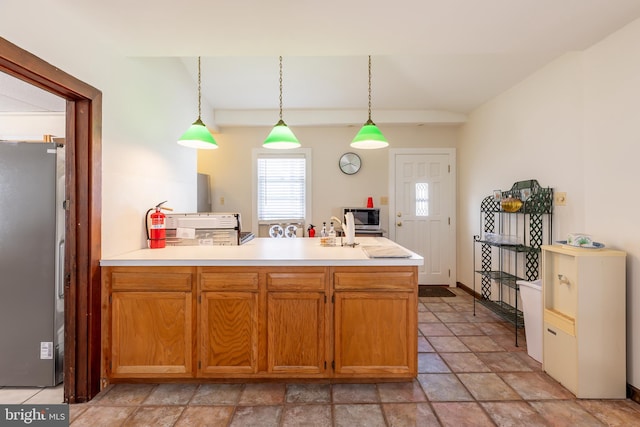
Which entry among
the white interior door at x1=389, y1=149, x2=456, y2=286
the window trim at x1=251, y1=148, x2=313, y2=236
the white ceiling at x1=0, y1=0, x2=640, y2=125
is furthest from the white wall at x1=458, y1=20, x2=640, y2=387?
the window trim at x1=251, y1=148, x2=313, y2=236

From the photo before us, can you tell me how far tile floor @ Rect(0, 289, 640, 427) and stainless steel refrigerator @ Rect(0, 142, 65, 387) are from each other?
0.78 feet

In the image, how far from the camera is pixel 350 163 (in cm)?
462

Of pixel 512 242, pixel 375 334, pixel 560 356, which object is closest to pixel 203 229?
pixel 375 334

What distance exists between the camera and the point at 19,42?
1.46 m

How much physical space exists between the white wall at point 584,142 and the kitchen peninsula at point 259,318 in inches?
52.4

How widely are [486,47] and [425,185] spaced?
104 inches

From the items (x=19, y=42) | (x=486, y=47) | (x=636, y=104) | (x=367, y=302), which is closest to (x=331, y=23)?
(x=486, y=47)

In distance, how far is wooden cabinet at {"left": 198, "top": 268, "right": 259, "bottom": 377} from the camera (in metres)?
2.02

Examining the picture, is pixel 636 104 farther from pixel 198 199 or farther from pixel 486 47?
pixel 198 199

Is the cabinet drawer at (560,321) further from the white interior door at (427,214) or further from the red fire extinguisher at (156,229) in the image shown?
the red fire extinguisher at (156,229)

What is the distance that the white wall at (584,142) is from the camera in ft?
6.33

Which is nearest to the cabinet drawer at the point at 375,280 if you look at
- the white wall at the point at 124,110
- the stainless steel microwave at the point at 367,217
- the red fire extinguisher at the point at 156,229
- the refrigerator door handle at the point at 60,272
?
the red fire extinguisher at the point at 156,229

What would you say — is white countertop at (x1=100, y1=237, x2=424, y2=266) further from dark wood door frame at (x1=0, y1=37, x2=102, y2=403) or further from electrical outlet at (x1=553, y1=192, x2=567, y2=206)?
electrical outlet at (x1=553, y1=192, x2=567, y2=206)

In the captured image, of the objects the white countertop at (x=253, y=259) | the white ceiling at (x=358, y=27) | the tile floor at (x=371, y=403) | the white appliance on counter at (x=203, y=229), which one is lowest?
the tile floor at (x=371, y=403)
